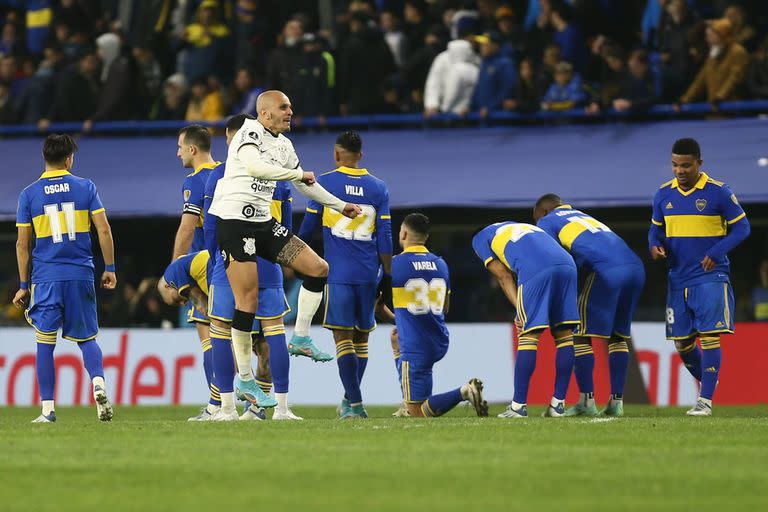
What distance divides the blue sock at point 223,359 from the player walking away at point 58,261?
1.07 meters

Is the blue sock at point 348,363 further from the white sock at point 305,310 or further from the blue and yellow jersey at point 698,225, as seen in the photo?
the blue and yellow jersey at point 698,225

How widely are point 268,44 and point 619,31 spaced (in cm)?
541

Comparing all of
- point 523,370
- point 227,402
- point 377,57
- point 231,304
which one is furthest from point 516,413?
point 377,57

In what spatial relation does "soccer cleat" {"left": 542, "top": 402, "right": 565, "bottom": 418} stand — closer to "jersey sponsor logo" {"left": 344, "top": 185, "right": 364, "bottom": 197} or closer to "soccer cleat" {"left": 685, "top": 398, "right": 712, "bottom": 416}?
"soccer cleat" {"left": 685, "top": 398, "right": 712, "bottom": 416}

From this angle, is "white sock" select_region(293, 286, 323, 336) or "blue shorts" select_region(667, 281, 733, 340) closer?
"white sock" select_region(293, 286, 323, 336)

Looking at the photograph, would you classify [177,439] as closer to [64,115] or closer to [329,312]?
[329,312]

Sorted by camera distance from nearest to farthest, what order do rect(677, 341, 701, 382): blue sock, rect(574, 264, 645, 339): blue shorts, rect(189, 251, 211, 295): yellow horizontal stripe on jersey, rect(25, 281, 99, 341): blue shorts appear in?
1. rect(25, 281, 99, 341): blue shorts
2. rect(189, 251, 211, 295): yellow horizontal stripe on jersey
3. rect(574, 264, 645, 339): blue shorts
4. rect(677, 341, 701, 382): blue sock

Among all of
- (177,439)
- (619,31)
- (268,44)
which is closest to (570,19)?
(619,31)

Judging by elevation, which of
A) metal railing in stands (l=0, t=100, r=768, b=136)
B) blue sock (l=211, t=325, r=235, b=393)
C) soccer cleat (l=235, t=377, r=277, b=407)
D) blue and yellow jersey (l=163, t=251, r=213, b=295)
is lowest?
soccer cleat (l=235, t=377, r=277, b=407)

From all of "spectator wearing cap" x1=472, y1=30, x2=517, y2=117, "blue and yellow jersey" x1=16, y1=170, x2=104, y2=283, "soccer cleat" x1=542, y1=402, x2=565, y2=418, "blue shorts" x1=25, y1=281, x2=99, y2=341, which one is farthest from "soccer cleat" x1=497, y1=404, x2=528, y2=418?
"spectator wearing cap" x1=472, y1=30, x2=517, y2=117

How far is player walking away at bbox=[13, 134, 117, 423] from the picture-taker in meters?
12.0

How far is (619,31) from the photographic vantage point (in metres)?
21.4

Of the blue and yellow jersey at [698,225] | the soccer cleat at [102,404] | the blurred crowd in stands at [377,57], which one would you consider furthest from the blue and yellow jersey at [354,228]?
the blurred crowd in stands at [377,57]

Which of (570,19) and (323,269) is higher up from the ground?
(570,19)
